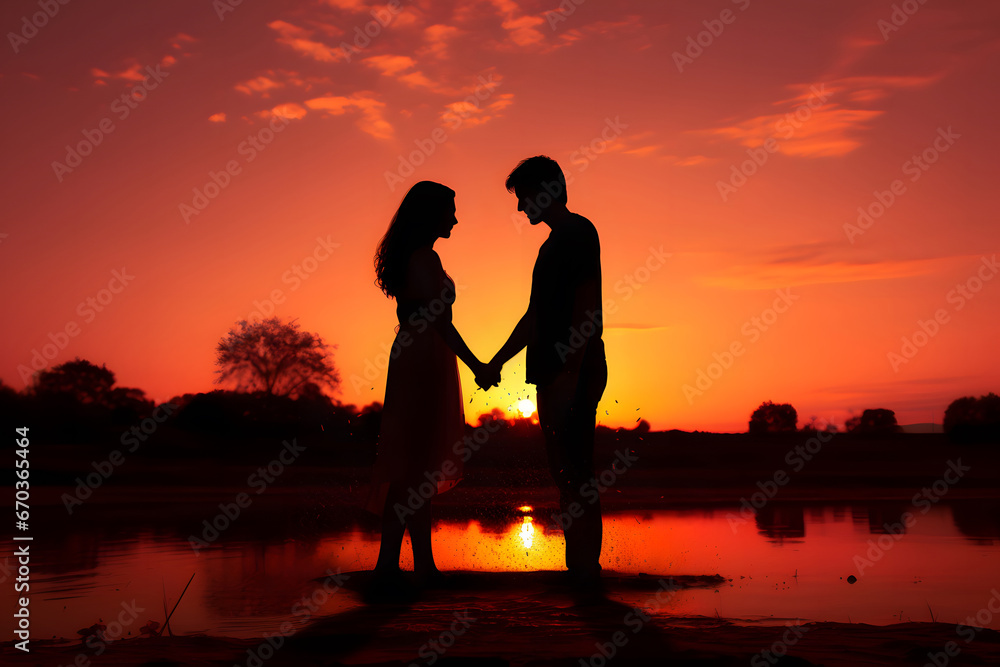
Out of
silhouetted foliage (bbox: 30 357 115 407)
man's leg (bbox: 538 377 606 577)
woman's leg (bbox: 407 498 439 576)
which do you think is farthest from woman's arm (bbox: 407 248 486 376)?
silhouetted foliage (bbox: 30 357 115 407)

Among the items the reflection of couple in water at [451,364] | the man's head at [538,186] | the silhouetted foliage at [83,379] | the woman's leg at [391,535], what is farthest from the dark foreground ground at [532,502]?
the silhouetted foliage at [83,379]

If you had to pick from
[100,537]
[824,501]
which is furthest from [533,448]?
[100,537]

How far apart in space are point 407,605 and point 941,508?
9.80 m

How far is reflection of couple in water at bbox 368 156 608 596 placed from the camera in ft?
18.3

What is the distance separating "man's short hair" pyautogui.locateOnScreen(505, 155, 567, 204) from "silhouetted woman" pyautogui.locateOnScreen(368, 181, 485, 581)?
0.53 metres

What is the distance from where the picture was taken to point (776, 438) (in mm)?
27406

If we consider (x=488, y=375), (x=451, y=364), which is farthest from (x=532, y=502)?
(x=451, y=364)

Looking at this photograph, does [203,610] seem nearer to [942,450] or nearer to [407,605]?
[407,605]

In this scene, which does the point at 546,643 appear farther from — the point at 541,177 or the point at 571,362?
the point at 541,177

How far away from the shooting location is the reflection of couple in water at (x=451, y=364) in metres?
5.58
